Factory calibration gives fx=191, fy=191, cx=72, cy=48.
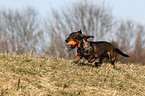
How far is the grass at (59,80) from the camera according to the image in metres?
6.03

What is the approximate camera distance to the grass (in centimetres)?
603

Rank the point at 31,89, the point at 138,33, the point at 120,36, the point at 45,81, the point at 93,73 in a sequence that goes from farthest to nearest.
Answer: the point at 138,33, the point at 120,36, the point at 93,73, the point at 45,81, the point at 31,89

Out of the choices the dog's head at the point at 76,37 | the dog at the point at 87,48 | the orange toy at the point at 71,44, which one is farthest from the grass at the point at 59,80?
the dog's head at the point at 76,37

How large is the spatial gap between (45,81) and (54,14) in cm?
1580

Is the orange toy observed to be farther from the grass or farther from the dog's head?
the grass

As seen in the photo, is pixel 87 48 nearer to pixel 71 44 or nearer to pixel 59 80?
pixel 71 44

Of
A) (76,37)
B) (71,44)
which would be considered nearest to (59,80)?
(71,44)

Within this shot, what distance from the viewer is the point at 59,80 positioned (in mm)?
6613

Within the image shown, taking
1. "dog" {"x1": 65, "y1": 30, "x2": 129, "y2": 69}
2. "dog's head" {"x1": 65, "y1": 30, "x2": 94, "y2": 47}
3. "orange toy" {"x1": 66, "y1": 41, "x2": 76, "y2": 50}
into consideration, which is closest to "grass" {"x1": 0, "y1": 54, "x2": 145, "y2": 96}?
"dog" {"x1": 65, "y1": 30, "x2": 129, "y2": 69}

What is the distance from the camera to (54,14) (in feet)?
70.3

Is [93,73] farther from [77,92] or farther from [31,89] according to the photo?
[31,89]

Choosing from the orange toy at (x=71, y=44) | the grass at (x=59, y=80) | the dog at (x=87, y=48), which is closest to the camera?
the grass at (x=59, y=80)

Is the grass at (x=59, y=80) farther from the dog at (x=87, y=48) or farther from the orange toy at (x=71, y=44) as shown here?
the orange toy at (x=71, y=44)

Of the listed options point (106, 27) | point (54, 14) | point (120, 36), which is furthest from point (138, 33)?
point (54, 14)
